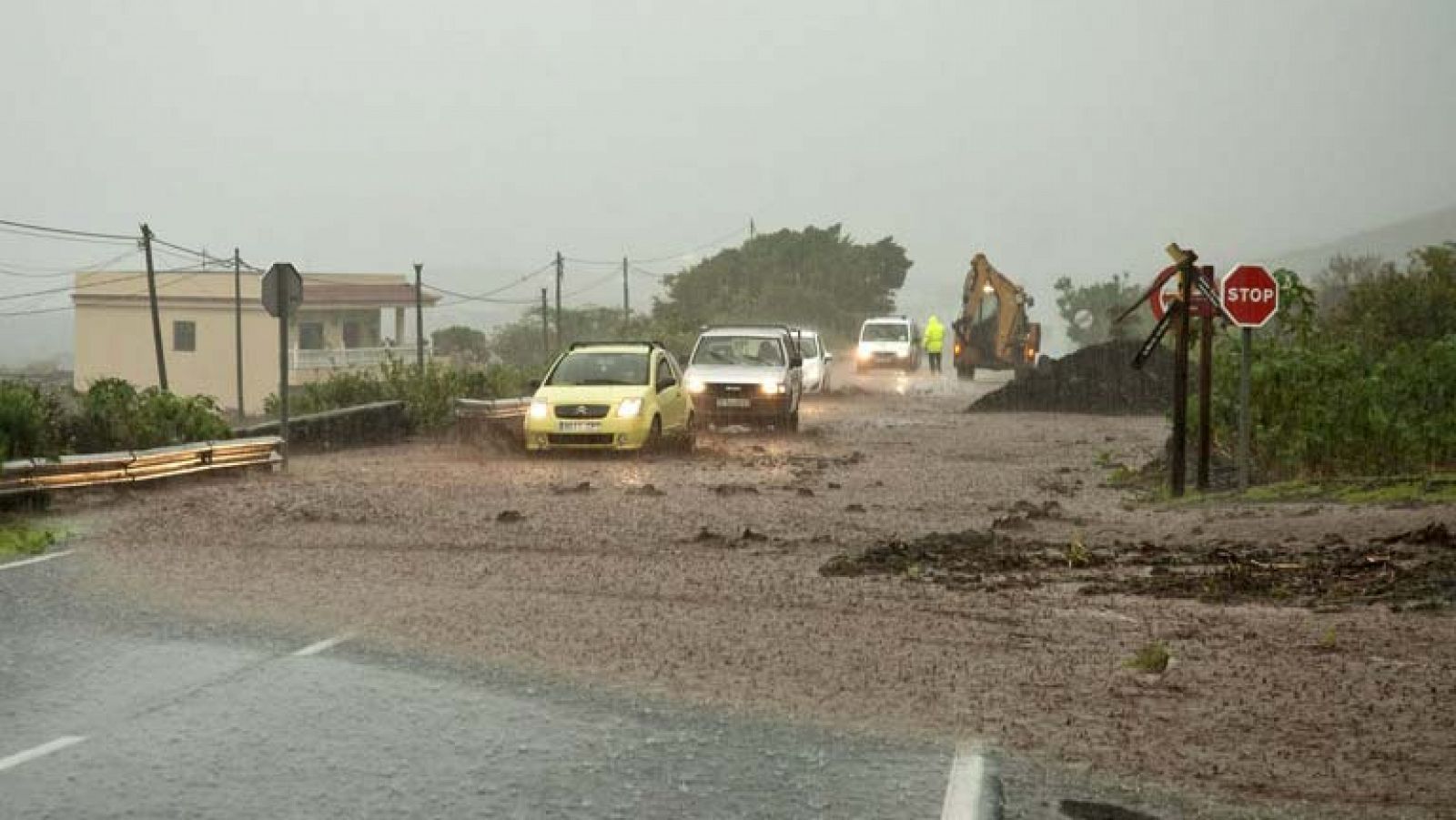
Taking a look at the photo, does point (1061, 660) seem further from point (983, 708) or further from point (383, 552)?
point (383, 552)

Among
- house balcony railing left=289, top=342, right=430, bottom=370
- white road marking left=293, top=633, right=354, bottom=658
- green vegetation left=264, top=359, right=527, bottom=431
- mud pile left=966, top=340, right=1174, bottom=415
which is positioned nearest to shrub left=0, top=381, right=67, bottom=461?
white road marking left=293, top=633, right=354, bottom=658

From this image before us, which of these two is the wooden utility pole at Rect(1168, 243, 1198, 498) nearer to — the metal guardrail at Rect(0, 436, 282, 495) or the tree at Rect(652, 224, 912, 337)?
the metal guardrail at Rect(0, 436, 282, 495)

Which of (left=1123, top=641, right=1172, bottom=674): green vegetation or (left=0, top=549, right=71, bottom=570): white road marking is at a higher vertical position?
(left=0, top=549, right=71, bottom=570): white road marking

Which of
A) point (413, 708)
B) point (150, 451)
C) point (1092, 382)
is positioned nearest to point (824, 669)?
point (413, 708)

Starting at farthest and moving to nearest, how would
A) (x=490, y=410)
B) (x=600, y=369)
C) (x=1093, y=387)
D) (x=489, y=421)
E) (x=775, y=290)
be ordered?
(x=775, y=290)
(x=1093, y=387)
(x=489, y=421)
(x=490, y=410)
(x=600, y=369)

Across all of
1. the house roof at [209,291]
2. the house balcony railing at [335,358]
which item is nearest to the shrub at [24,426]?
the house balcony railing at [335,358]

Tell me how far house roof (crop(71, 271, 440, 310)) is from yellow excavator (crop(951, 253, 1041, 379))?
30161 mm

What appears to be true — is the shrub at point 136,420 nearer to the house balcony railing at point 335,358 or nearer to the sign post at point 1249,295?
the sign post at point 1249,295

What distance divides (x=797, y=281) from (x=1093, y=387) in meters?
85.1

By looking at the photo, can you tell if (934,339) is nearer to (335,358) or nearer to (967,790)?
(335,358)

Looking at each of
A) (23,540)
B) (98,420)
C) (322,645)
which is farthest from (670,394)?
(322,645)

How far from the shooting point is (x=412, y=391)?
3036 cm

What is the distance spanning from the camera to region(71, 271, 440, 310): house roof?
232 ft

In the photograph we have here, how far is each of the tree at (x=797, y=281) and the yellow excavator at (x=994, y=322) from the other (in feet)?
196
